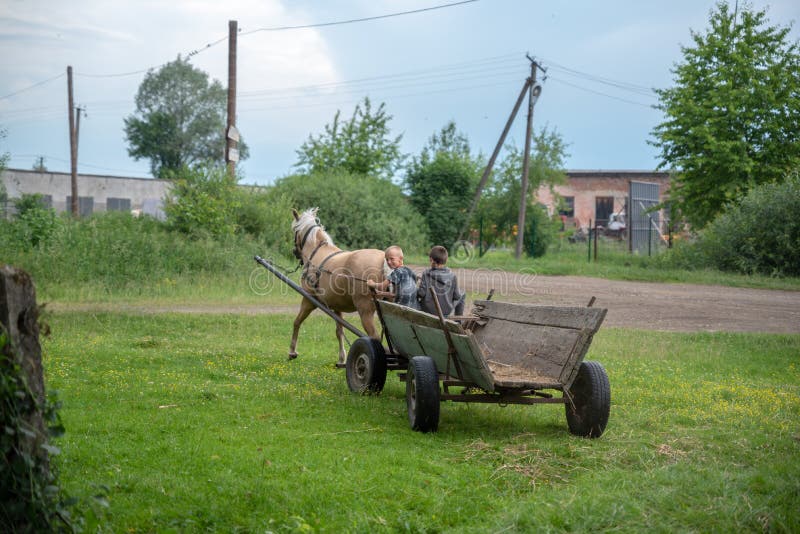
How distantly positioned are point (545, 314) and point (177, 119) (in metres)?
69.1

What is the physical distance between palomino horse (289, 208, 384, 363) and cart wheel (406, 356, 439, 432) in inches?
93.1

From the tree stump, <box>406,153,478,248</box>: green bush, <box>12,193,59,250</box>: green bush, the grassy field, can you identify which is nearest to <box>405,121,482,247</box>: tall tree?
<box>406,153,478,248</box>: green bush

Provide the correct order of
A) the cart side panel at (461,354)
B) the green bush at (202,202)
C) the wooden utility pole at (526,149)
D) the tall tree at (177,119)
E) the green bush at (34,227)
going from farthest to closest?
the tall tree at (177,119), the wooden utility pole at (526,149), the green bush at (202,202), the green bush at (34,227), the cart side panel at (461,354)

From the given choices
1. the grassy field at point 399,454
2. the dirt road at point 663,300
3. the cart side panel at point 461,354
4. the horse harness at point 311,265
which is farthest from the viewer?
the dirt road at point 663,300

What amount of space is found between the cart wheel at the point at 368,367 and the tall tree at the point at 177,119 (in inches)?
2520

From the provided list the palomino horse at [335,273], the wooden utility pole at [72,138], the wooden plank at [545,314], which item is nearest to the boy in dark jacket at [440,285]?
the wooden plank at [545,314]

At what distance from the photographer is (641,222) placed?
102 feet

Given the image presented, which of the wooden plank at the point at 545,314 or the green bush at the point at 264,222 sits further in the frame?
the green bush at the point at 264,222

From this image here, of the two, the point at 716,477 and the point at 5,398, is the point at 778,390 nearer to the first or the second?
the point at 716,477

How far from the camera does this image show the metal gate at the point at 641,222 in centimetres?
3077

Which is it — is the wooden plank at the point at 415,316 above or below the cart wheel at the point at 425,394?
above

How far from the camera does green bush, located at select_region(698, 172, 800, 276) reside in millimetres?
22031

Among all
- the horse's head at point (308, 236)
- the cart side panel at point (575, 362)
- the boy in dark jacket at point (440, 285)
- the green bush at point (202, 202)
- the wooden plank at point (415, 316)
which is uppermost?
the green bush at point (202, 202)

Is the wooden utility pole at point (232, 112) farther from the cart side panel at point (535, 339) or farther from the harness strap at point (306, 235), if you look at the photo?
the cart side panel at point (535, 339)
